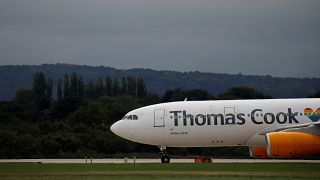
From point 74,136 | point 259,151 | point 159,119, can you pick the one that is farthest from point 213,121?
point 74,136

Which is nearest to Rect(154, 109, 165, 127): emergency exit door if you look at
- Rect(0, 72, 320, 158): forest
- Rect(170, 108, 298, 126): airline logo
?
Rect(170, 108, 298, 126): airline logo

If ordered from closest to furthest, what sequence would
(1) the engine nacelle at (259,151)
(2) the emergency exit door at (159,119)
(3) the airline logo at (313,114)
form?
(3) the airline logo at (313,114) → (2) the emergency exit door at (159,119) → (1) the engine nacelle at (259,151)

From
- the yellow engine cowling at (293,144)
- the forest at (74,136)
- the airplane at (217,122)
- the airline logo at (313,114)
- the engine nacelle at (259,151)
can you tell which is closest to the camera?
the yellow engine cowling at (293,144)

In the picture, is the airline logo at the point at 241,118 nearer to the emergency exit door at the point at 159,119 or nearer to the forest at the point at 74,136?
the emergency exit door at the point at 159,119

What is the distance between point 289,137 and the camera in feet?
124

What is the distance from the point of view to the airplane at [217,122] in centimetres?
4144

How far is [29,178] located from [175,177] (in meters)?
5.27

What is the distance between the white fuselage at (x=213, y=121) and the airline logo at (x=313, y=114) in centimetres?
12

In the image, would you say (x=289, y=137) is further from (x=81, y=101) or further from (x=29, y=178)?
(x=81, y=101)

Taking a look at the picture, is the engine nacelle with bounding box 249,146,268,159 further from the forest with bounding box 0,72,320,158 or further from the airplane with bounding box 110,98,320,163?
the forest with bounding box 0,72,320,158

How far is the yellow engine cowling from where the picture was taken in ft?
123

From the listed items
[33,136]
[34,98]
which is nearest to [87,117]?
[33,136]

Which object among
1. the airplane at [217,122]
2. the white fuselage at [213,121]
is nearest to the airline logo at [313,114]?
the airplane at [217,122]

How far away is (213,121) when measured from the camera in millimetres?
41656
